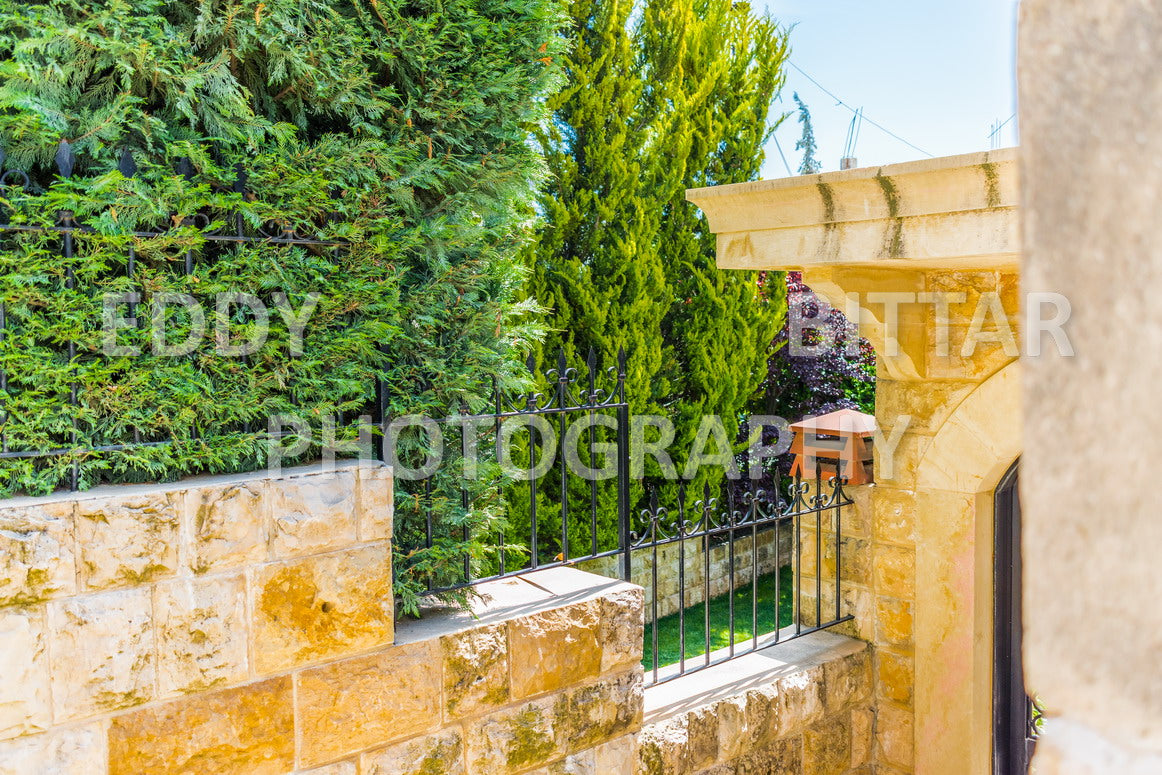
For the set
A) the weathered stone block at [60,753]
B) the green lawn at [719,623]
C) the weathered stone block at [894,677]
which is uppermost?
the weathered stone block at [60,753]

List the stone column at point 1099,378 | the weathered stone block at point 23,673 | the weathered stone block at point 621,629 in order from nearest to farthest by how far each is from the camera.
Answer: the stone column at point 1099,378
the weathered stone block at point 23,673
the weathered stone block at point 621,629

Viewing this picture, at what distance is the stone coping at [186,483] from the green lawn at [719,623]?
12.2ft

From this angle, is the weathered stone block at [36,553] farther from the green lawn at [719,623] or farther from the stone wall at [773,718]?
the green lawn at [719,623]

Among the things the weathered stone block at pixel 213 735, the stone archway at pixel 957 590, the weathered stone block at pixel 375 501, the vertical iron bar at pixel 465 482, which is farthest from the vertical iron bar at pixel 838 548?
the weathered stone block at pixel 213 735

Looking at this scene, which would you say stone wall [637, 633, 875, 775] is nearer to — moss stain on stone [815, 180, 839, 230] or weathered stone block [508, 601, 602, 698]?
weathered stone block [508, 601, 602, 698]

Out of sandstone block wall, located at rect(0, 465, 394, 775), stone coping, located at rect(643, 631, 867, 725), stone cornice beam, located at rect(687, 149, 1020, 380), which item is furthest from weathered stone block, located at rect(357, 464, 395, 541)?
stone cornice beam, located at rect(687, 149, 1020, 380)

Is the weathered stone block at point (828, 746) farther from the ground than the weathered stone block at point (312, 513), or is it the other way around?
the weathered stone block at point (312, 513)

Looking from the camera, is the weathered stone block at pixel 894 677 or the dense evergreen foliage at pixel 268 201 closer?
the dense evergreen foliage at pixel 268 201

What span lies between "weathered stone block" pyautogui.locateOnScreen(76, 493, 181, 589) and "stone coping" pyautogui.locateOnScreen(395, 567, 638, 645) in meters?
0.70

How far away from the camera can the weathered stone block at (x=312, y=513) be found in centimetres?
212

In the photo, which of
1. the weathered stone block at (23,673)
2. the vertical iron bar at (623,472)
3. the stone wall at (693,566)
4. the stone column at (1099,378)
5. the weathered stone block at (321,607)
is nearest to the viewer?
the stone column at (1099,378)

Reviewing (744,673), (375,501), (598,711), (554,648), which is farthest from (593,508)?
(744,673)

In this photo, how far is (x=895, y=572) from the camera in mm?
4164

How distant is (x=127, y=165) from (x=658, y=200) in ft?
18.2
